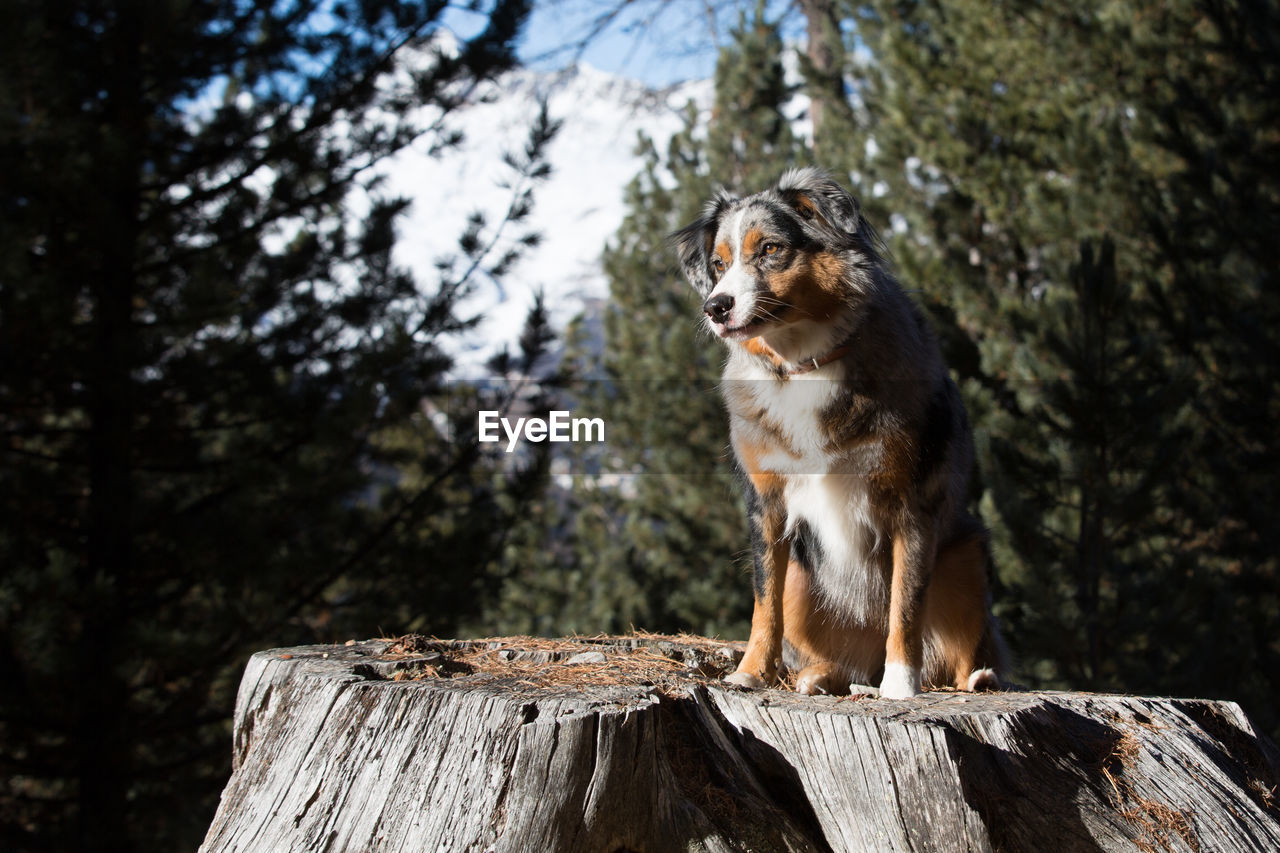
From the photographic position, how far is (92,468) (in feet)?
18.5

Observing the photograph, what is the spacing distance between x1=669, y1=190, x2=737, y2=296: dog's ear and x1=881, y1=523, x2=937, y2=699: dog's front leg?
106 centimetres

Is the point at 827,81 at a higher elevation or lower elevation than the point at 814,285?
higher

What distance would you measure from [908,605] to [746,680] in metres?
0.51

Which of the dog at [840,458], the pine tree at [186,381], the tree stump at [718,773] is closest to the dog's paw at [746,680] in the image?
the dog at [840,458]

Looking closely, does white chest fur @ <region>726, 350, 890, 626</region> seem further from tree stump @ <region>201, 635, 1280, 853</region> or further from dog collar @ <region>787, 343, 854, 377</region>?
tree stump @ <region>201, 635, 1280, 853</region>

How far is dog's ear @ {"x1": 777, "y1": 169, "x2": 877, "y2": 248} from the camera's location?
2891 mm

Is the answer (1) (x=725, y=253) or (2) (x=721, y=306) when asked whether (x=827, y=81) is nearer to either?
(1) (x=725, y=253)

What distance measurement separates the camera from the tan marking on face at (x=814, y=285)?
112 inches

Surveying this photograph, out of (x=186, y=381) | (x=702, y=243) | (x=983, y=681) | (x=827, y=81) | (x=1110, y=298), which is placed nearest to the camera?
(x=983, y=681)

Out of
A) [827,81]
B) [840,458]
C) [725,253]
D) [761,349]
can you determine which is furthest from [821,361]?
[827,81]

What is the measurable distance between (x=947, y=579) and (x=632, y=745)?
140cm

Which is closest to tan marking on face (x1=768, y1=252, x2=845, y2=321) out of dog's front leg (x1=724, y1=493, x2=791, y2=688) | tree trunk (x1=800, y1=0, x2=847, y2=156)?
dog's front leg (x1=724, y1=493, x2=791, y2=688)

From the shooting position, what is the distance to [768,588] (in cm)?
296

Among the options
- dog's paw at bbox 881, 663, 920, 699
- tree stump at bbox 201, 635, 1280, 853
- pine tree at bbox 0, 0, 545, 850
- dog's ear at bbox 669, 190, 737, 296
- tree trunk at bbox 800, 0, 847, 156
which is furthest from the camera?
tree trunk at bbox 800, 0, 847, 156
